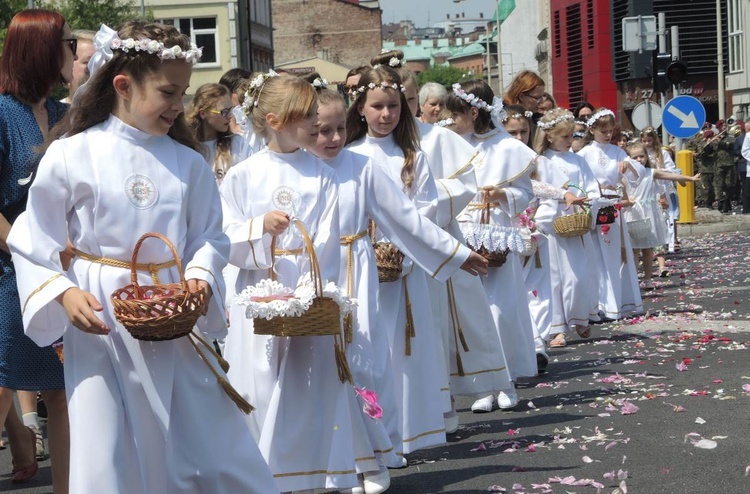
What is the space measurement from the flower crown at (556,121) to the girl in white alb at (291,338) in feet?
20.2

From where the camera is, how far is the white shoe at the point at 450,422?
848cm

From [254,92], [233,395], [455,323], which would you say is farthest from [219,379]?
[455,323]

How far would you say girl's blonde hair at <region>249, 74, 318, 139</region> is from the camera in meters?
6.43

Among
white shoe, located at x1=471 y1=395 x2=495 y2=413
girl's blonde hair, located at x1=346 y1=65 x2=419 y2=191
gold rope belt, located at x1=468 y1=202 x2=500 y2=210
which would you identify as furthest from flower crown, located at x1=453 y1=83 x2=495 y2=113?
white shoe, located at x1=471 y1=395 x2=495 y2=413

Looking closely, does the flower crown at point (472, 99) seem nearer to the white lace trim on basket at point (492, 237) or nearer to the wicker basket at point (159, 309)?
the white lace trim on basket at point (492, 237)

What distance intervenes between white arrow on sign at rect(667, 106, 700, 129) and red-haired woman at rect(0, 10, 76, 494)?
752 inches

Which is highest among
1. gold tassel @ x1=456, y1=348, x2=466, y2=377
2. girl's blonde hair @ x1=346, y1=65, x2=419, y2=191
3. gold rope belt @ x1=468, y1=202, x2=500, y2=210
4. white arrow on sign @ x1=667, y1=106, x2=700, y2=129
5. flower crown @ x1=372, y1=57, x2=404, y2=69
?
white arrow on sign @ x1=667, y1=106, x2=700, y2=129

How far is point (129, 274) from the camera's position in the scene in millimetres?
4961

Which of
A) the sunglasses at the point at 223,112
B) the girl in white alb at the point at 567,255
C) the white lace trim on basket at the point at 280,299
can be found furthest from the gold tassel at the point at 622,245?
the white lace trim on basket at the point at 280,299

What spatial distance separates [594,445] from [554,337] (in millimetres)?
5740

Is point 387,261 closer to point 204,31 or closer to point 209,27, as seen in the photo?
point 204,31

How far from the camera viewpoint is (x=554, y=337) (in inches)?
529

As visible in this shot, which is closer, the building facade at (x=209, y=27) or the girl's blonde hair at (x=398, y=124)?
the girl's blonde hair at (x=398, y=124)

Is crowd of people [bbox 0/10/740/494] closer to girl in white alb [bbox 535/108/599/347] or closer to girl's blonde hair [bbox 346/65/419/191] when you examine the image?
girl's blonde hair [bbox 346/65/419/191]
